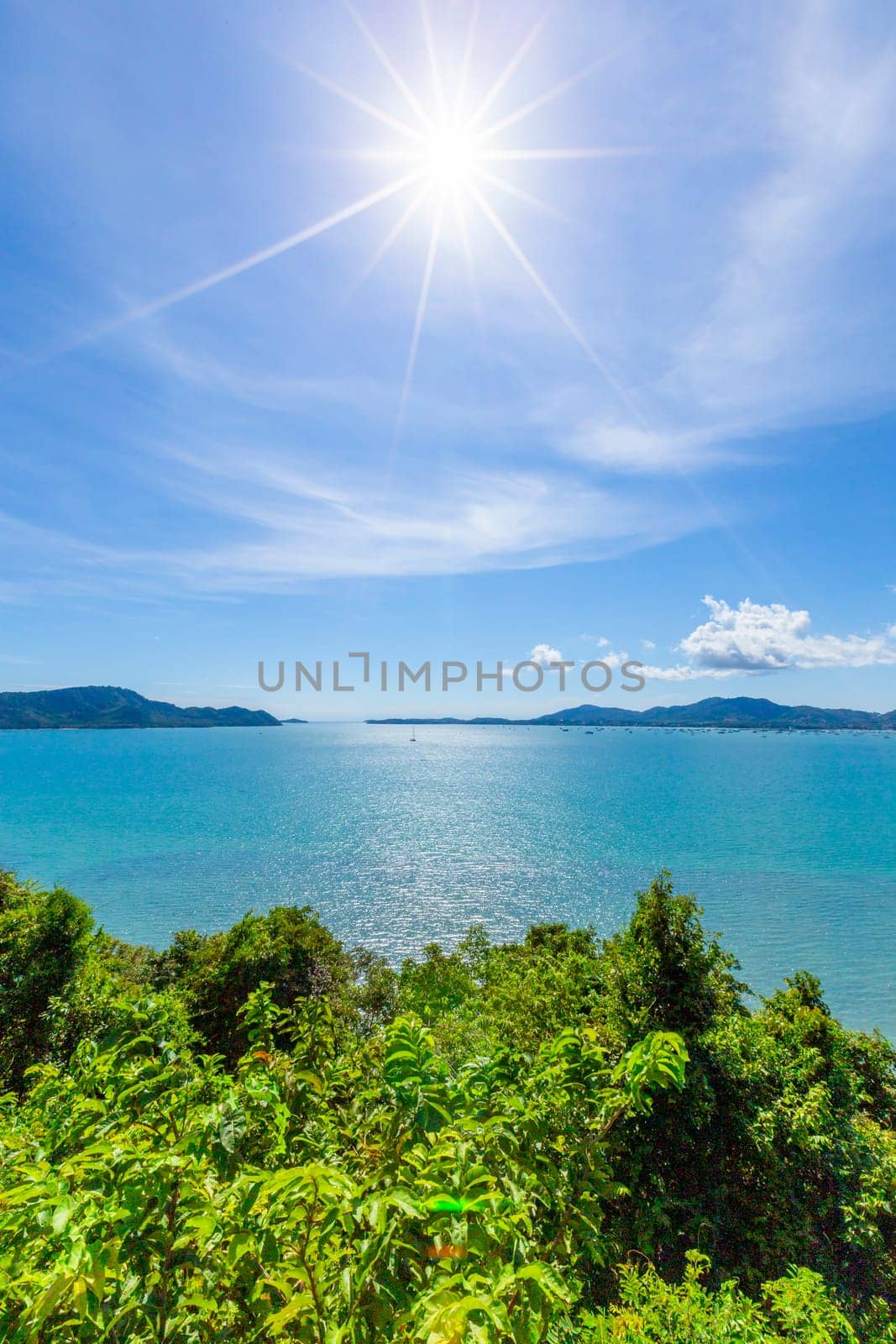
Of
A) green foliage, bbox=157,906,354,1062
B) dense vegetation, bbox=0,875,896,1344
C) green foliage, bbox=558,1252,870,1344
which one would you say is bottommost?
green foliage, bbox=157,906,354,1062

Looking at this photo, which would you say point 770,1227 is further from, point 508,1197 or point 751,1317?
point 508,1197

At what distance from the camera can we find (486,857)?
71.4m

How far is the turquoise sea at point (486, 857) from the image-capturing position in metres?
46.2

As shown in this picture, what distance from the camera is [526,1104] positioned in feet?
10.8

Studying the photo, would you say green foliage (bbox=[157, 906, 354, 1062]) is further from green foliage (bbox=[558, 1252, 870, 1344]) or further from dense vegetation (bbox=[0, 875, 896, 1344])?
green foliage (bbox=[558, 1252, 870, 1344])

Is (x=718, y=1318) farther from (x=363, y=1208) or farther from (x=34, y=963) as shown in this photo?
(x=34, y=963)

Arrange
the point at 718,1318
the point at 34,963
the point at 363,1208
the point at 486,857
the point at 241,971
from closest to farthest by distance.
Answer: the point at 363,1208 < the point at 718,1318 < the point at 34,963 < the point at 241,971 < the point at 486,857

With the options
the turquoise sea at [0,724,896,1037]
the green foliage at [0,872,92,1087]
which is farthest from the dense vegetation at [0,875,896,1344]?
the turquoise sea at [0,724,896,1037]

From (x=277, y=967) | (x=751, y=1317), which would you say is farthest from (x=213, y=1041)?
(x=751, y=1317)

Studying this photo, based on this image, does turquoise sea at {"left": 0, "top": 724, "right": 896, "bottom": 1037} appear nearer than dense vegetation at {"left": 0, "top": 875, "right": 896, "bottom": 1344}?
No

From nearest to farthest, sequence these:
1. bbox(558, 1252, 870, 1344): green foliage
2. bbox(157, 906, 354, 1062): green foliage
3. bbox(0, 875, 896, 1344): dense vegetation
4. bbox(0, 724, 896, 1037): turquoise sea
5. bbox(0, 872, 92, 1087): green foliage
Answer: bbox(0, 875, 896, 1344): dense vegetation → bbox(558, 1252, 870, 1344): green foliage → bbox(0, 872, 92, 1087): green foliage → bbox(157, 906, 354, 1062): green foliage → bbox(0, 724, 896, 1037): turquoise sea

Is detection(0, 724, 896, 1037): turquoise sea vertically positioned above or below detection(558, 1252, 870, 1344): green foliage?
below

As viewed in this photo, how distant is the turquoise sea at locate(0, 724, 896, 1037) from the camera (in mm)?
46156

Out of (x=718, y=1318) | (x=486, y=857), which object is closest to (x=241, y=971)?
(x=718, y=1318)
